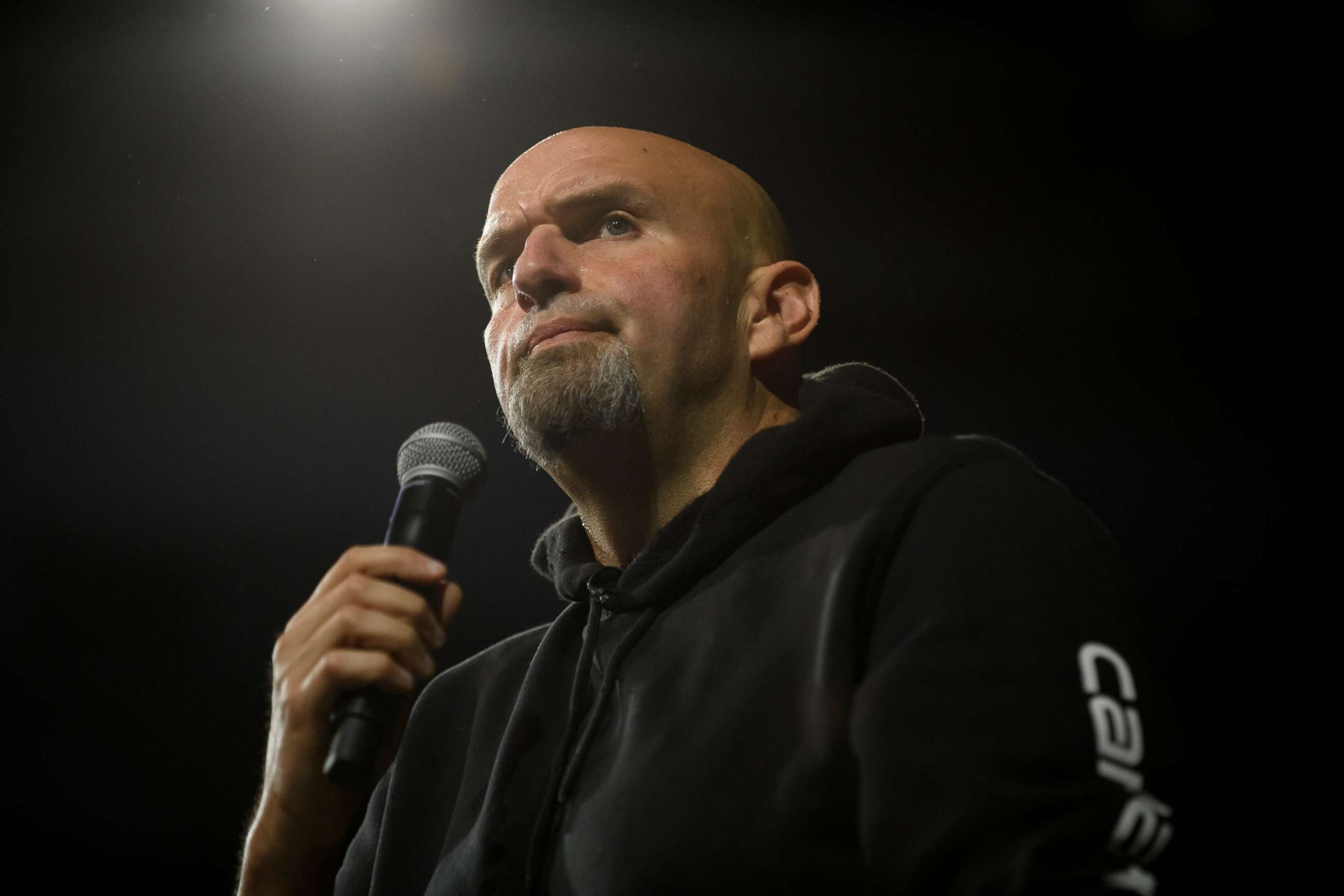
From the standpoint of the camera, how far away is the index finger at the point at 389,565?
3.65ft

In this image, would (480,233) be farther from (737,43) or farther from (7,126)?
(7,126)

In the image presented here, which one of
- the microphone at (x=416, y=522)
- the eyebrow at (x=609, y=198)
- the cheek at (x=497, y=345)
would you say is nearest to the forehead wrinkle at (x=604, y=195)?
the eyebrow at (x=609, y=198)

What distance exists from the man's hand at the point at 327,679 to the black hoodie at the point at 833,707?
11 cm

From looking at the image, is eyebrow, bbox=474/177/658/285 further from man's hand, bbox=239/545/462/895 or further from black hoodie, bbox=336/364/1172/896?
man's hand, bbox=239/545/462/895

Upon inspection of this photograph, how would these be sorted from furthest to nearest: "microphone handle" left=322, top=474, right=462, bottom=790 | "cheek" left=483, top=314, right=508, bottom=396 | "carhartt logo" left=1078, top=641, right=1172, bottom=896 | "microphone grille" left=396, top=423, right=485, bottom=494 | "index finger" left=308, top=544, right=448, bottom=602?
1. "cheek" left=483, top=314, right=508, bottom=396
2. "microphone grille" left=396, top=423, right=485, bottom=494
3. "index finger" left=308, top=544, right=448, bottom=602
4. "microphone handle" left=322, top=474, right=462, bottom=790
5. "carhartt logo" left=1078, top=641, right=1172, bottom=896

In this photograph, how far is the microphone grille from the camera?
1.24m

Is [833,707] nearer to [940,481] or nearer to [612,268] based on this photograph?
[940,481]

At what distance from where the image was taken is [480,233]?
212cm

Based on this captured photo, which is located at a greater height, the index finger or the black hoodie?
the index finger

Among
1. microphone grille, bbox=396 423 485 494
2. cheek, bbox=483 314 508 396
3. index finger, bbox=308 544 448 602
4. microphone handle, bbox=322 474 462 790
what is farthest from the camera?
cheek, bbox=483 314 508 396

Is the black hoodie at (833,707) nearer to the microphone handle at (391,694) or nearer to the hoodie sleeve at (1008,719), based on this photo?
the hoodie sleeve at (1008,719)

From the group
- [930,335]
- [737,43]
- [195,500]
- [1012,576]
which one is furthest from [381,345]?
[1012,576]

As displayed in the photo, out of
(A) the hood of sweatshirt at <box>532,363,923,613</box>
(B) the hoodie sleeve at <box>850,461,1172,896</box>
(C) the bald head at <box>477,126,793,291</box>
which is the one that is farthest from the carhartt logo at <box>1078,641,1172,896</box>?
(C) the bald head at <box>477,126,793,291</box>

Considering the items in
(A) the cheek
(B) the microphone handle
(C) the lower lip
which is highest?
(A) the cheek
